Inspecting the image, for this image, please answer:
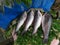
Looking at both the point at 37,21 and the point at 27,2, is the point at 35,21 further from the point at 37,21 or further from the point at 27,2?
the point at 27,2

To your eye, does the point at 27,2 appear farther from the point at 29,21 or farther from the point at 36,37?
the point at 36,37

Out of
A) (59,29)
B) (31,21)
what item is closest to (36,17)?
(31,21)

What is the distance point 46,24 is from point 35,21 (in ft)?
0.29

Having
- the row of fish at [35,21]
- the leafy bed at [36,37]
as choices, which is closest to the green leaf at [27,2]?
the row of fish at [35,21]

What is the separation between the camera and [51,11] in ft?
7.83

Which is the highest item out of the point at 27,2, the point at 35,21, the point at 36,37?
the point at 27,2

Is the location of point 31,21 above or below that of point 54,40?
above

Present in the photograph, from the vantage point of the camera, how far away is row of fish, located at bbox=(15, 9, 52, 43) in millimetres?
2316

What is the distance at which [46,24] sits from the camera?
234cm

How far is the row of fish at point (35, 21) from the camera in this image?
232 cm

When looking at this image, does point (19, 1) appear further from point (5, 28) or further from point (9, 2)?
point (5, 28)

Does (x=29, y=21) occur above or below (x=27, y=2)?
below

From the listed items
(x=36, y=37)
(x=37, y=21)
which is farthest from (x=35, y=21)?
(x=36, y=37)

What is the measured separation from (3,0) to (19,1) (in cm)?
13
